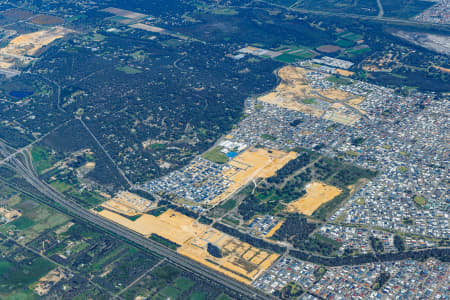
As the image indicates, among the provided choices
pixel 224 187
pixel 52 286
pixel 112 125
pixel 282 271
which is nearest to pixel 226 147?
pixel 224 187

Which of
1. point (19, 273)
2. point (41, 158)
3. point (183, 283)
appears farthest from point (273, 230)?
point (41, 158)

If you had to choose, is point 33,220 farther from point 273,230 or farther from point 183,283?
point 273,230

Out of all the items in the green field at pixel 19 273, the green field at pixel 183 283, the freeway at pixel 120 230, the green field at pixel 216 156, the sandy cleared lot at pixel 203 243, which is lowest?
the green field at pixel 19 273

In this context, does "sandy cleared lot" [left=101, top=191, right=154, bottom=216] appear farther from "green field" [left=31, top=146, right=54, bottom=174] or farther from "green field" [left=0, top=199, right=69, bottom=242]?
"green field" [left=31, top=146, right=54, bottom=174]

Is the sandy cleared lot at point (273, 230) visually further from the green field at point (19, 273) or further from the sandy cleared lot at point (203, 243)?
the green field at point (19, 273)

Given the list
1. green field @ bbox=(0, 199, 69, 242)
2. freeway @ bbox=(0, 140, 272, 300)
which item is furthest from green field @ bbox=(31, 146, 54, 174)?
green field @ bbox=(0, 199, 69, 242)

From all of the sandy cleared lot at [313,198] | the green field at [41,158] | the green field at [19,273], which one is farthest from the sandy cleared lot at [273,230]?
the green field at [41,158]

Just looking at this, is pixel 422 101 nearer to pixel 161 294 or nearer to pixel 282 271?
pixel 282 271
